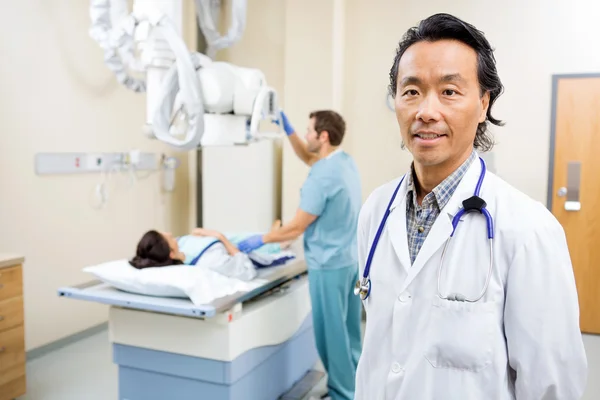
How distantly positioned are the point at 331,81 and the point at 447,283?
2.76 meters

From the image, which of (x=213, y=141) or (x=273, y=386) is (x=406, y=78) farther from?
(x=273, y=386)

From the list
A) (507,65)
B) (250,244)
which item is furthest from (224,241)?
(507,65)

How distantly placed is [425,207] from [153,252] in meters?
1.49

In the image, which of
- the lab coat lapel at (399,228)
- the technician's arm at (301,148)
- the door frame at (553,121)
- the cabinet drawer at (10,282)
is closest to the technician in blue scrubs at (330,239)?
the technician's arm at (301,148)

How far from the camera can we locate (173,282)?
1.91 metres

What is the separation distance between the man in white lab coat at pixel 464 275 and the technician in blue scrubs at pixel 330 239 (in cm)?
136

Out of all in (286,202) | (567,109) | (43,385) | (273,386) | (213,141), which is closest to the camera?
(213,141)

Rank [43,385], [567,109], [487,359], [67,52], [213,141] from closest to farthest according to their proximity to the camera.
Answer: [487,359] < [213,141] < [43,385] < [67,52] < [567,109]

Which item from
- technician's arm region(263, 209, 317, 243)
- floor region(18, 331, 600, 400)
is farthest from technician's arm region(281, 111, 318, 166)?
floor region(18, 331, 600, 400)

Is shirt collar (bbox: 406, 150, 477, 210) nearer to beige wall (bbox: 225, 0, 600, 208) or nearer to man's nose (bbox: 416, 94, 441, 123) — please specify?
man's nose (bbox: 416, 94, 441, 123)

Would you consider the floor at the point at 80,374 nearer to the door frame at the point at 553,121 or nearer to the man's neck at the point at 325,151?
the door frame at the point at 553,121

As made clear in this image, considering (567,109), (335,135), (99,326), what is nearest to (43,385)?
(99,326)

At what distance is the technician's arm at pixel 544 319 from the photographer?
80cm

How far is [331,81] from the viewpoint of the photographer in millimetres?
3473
